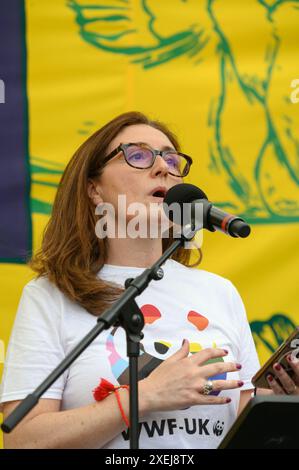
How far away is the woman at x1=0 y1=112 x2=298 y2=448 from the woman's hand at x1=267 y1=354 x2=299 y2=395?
0.36 ft

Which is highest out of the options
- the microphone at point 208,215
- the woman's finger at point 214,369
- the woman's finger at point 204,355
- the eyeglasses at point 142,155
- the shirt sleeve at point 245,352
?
the eyeglasses at point 142,155

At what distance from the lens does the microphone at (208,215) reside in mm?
1505

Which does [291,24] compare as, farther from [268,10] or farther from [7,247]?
[7,247]

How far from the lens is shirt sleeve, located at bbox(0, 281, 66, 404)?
181cm

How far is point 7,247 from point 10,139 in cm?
36

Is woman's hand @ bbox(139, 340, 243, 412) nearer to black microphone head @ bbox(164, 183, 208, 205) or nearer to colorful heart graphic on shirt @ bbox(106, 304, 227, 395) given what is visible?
colorful heart graphic on shirt @ bbox(106, 304, 227, 395)

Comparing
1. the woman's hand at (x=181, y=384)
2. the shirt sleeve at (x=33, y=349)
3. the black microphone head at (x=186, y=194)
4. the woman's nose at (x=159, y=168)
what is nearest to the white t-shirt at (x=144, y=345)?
the shirt sleeve at (x=33, y=349)

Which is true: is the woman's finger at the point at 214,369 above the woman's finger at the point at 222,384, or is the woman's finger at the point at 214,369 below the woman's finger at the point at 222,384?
above

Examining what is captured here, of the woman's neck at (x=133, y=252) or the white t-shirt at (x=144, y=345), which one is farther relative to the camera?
the woman's neck at (x=133, y=252)

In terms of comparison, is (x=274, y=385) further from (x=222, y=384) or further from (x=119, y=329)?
(x=119, y=329)

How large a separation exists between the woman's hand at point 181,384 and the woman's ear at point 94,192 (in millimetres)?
635

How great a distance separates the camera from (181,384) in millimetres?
1701

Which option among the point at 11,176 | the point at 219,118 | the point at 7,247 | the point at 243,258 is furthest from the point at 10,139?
the point at 243,258

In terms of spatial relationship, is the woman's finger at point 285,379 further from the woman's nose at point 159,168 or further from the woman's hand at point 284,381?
the woman's nose at point 159,168
